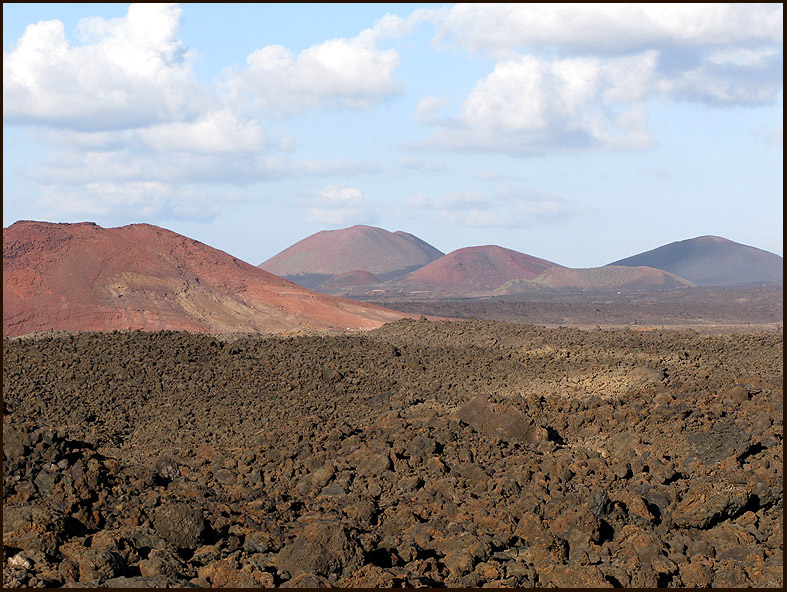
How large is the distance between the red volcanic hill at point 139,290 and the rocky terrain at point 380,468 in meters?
20.9

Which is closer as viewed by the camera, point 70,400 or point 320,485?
point 320,485

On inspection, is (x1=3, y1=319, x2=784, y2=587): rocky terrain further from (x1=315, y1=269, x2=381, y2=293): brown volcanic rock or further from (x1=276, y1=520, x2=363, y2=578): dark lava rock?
(x1=315, y1=269, x2=381, y2=293): brown volcanic rock

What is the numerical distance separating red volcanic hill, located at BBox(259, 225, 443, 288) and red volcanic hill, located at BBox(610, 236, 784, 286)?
4065cm

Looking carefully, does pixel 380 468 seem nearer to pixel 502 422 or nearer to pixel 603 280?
pixel 502 422

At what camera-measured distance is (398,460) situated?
12.1m

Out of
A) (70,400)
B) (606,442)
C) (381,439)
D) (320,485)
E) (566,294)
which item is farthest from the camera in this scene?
(566,294)

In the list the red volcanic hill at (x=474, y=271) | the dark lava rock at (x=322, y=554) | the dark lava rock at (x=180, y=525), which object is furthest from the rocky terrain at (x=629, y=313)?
the dark lava rock at (x=322, y=554)

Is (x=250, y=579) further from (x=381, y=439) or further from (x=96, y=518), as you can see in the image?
(x=381, y=439)

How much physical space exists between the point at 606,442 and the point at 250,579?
7.98 meters

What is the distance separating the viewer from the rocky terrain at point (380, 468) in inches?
338

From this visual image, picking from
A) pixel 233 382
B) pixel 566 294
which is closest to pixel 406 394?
pixel 233 382

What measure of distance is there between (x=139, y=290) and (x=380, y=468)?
34.3 m

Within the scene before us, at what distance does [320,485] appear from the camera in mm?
11594

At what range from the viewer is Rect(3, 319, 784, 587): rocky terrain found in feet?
28.1
